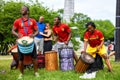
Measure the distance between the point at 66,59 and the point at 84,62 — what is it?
2.92ft

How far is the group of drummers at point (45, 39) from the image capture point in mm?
10992

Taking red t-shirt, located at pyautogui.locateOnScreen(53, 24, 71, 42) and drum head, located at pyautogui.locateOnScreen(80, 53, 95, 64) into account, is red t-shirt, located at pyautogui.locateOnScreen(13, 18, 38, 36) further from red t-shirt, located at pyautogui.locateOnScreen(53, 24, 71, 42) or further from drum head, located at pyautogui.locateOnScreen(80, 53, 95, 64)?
red t-shirt, located at pyautogui.locateOnScreen(53, 24, 71, 42)

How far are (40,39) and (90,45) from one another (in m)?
2.45

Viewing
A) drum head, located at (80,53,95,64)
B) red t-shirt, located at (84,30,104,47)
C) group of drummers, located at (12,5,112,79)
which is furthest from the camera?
red t-shirt, located at (84,30,104,47)

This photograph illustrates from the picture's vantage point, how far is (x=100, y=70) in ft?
40.3

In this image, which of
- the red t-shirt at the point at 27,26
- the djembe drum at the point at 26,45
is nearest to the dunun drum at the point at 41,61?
the red t-shirt at the point at 27,26

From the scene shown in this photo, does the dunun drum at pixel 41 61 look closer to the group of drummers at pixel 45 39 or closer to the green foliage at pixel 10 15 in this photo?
the group of drummers at pixel 45 39

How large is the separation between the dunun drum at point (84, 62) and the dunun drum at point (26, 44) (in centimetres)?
172

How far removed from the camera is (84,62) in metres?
11.8

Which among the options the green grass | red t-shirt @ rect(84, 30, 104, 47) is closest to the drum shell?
the green grass

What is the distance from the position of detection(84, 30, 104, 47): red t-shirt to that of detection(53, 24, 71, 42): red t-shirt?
4.16 feet

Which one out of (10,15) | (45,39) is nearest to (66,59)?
(45,39)

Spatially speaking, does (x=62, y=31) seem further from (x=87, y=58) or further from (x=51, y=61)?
(x=87, y=58)

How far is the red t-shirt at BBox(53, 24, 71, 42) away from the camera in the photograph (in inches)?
520
